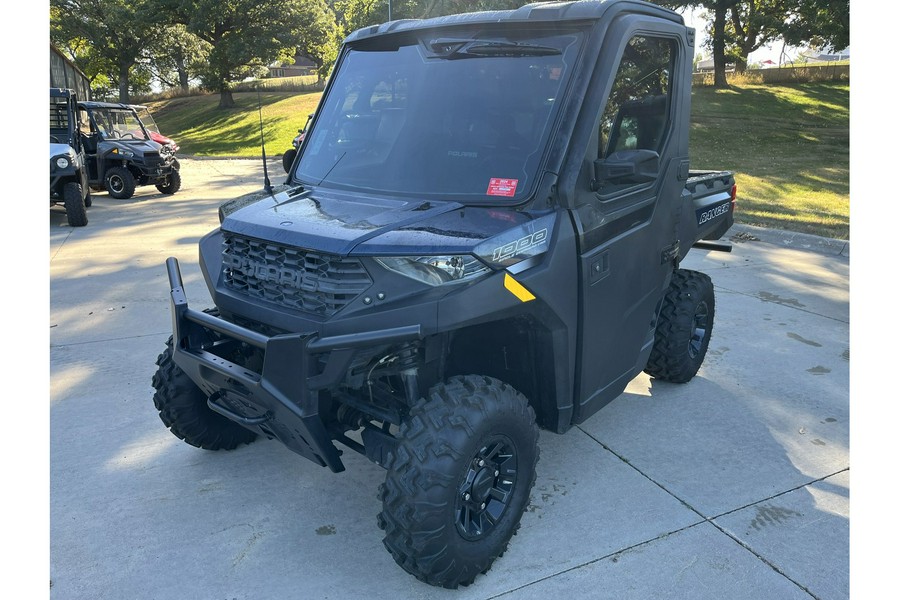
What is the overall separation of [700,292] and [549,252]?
6.81 feet

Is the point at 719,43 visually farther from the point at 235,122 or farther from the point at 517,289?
the point at 517,289

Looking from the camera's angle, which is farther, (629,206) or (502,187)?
(629,206)

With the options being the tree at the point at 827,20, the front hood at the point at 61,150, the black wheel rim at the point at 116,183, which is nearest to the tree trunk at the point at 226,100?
the black wheel rim at the point at 116,183

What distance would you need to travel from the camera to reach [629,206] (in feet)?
11.3

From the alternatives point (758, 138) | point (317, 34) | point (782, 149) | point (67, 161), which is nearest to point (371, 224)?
point (67, 161)

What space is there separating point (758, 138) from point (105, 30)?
39.1 metres

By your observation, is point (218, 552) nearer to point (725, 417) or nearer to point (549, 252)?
point (549, 252)

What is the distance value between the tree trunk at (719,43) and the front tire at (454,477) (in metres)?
31.7

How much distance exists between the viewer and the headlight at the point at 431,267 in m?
2.62

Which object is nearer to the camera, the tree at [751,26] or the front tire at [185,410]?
the front tire at [185,410]

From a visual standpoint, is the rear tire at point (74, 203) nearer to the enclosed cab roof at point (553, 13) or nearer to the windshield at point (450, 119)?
the windshield at point (450, 119)

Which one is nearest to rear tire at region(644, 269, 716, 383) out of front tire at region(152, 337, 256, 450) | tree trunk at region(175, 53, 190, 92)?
front tire at region(152, 337, 256, 450)

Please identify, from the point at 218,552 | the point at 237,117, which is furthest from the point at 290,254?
the point at 237,117

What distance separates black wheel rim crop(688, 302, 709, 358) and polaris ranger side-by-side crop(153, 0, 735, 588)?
1.05 metres
